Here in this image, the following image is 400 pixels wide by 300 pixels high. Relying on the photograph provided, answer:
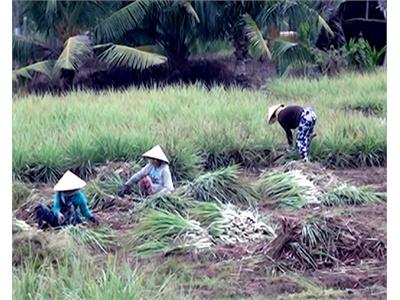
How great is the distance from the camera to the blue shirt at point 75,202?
3.78 meters

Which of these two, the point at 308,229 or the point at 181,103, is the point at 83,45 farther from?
the point at 308,229

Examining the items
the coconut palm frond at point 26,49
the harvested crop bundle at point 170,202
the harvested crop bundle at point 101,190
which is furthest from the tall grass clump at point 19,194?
the coconut palm frond at point 26,49

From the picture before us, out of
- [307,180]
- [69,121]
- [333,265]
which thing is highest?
[69,121]

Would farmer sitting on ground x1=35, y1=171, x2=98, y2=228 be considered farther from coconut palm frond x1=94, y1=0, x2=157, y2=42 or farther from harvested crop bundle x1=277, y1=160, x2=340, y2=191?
harvested crop bundle x1=277, y1=160, x2=340, y2=191

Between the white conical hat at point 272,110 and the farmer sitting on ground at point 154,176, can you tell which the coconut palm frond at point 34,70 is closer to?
the farmer sitting on ground at point 154,176

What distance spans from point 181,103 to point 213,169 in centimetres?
38

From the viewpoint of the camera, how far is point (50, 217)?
12.4ft

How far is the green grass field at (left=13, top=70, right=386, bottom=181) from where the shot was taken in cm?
395

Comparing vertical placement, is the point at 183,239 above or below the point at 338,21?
below

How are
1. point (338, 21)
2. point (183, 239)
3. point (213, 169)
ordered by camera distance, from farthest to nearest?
point (338, 21), point (213, 169), point (183, 239)

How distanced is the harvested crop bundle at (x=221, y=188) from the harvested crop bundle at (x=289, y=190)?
0.07 m

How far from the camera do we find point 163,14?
4215 mm

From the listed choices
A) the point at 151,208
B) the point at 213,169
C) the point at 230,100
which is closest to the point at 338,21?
the point at 230,100

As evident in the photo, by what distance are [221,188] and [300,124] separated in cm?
47
